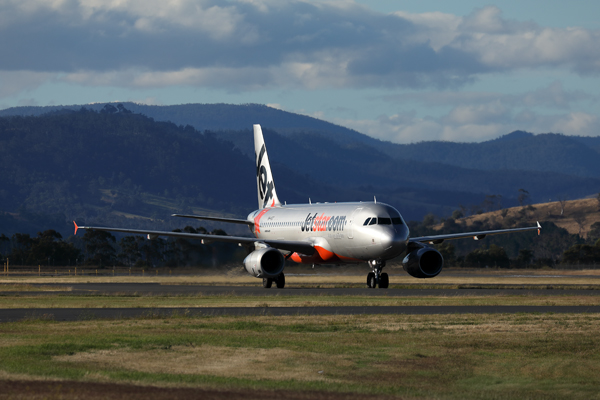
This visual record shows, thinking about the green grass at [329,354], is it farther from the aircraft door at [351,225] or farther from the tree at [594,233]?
the tree at [594,233]

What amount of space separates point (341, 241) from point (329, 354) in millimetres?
28370

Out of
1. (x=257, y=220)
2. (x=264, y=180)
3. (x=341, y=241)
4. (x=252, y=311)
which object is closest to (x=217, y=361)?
(x=252, y=311)

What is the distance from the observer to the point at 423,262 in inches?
1815

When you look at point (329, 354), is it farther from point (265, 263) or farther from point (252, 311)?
point (265, 263)

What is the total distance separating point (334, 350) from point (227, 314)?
9.81 metres

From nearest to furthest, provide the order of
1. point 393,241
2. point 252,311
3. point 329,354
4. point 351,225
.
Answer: point 329,354 < point 252,311 < point 393,241 < point 351,225

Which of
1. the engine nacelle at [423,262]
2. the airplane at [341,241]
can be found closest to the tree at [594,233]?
the airplane at [341,241]

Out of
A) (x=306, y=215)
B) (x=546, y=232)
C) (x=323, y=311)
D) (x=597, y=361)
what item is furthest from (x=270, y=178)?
(x=546, y=232)

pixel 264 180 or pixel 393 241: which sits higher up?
pixel 264 180

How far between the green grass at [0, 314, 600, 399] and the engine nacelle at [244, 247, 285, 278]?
20053 mm

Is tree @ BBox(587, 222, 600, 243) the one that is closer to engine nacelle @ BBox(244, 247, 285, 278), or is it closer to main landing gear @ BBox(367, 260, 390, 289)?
main landing gear @ BBox(367, 260, 390, 289)

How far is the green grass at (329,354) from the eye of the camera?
47.4 feet

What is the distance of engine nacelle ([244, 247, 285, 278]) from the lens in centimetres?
4522

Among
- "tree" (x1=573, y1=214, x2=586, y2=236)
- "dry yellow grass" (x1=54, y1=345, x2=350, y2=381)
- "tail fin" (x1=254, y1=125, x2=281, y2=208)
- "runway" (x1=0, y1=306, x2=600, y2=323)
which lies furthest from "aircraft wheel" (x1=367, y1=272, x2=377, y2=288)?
"tree" (x1=573, y1=214, x2=586, y2=236)
